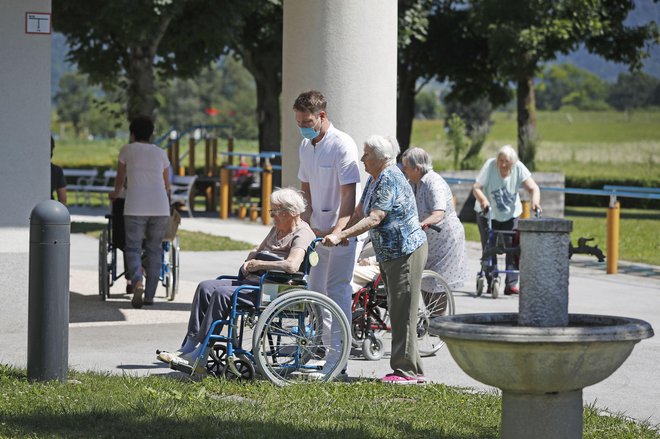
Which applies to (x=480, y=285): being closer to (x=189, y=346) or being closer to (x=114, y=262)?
(x=114, y=262)

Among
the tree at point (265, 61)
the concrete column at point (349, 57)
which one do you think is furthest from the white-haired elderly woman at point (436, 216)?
the tree at point (265, 61)

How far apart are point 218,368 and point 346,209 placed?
142 centimetres

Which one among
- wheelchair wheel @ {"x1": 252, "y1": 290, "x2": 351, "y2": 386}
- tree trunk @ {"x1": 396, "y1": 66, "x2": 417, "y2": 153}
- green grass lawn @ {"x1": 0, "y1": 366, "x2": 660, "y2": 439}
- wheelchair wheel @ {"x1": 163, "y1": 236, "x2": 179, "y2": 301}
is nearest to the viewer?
green grass lawn @ {"x1": 0, "y1": 366, "x2": 660, "y2": 439}

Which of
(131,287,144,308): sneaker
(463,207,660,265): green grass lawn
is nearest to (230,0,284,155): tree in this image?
(463,207,660,265): green grass lawn

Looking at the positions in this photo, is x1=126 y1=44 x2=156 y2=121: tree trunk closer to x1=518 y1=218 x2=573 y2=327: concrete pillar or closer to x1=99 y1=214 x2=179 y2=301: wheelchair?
x1=99 y1=214 x2=179 y2=301: wheelchair

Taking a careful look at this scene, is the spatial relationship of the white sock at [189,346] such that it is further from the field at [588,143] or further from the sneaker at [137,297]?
the field at [588,143]

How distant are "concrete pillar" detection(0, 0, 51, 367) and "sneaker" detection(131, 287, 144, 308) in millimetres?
1799

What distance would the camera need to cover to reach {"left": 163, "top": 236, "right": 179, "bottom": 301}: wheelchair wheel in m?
12.6

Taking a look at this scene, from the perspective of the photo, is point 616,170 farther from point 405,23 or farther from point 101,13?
point 101,13

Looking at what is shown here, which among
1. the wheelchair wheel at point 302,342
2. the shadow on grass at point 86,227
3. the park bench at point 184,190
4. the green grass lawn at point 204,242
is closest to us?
the wheelchair wheel at point 302,342

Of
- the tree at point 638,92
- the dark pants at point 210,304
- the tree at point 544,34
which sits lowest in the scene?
the dark pants at point 210,304

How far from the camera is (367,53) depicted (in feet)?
35.3

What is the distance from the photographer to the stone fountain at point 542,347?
500cm

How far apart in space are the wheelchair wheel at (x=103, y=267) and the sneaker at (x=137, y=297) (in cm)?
59
